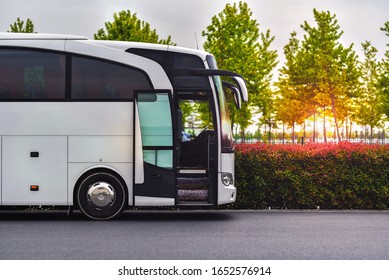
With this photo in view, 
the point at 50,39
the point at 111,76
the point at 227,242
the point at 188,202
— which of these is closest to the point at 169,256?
the point at 227,242

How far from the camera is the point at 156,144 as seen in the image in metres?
13.9

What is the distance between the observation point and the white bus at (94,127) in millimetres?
13812

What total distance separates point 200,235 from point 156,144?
2.69 metres

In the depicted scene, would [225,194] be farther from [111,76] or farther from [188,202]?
[111,76]

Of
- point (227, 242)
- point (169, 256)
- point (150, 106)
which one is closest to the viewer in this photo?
point (169, 256)

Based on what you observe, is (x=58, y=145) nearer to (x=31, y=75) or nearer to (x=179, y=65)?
(x=31, y=75)

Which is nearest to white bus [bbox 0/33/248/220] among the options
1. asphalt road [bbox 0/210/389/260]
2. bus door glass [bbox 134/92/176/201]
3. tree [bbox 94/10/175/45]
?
bus door glass [bbox 134/92/176/201]

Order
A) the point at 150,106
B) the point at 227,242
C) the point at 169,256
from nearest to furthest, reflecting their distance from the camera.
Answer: the point at 169,256, the point at 227,242, the point at 150,106

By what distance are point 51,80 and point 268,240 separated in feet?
18.1

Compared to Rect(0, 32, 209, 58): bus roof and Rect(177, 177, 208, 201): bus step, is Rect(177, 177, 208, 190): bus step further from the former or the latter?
Rect(0, 32, 209, 58): bus roof

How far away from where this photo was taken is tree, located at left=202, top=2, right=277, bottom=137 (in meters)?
42.4

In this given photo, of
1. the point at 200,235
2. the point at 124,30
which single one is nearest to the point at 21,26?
the point at 124,30

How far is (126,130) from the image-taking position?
545 inches

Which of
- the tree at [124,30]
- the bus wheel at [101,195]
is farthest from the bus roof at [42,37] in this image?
the tree at [124,30]
